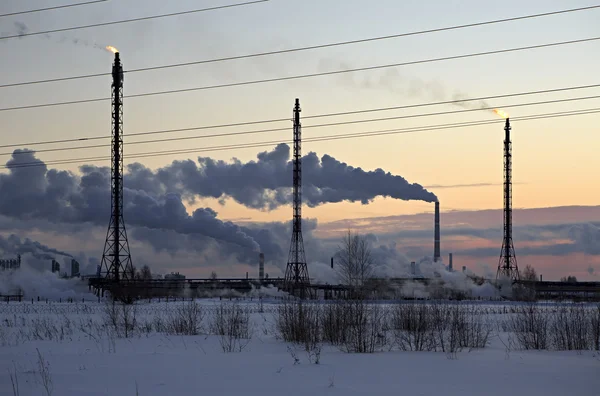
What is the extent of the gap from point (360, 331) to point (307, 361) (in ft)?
11.6

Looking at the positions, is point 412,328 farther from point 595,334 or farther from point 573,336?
point 595,334

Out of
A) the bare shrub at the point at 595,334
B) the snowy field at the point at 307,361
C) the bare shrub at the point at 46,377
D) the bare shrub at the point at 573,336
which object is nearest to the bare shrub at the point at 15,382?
the snowy field at the point at 307,361

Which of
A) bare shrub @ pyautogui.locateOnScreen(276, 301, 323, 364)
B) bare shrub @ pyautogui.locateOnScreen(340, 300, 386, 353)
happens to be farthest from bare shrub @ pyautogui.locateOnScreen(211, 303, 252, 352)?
bare shrub @ pyautogui.locateOnScreen(340, 300, 386, 353)

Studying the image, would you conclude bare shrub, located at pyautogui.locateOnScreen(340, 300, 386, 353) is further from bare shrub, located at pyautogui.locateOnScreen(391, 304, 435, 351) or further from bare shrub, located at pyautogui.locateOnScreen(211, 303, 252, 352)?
bare shrub, located at pyautogui.locateOnScreen(211, 303, 252, 352)

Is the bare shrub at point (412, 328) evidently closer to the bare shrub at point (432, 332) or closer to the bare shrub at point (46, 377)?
the bare shrub at point (432, 332)

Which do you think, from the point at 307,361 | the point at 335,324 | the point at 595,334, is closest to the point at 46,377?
the point at 307,361

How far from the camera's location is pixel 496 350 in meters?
26.3

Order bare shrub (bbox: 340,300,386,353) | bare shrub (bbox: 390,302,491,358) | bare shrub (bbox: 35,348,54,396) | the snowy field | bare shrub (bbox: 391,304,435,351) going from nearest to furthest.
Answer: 1. bare shrub (bbox: 35,348,54,396)
2. the snowy field
3. bare shrub (bbox: 340,300,386,353)
4. bare shrub (bbox: 390,302,491,358)
5. bare shrub (bbox: 391,304,435,351)

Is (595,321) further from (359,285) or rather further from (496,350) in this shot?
(359,285)

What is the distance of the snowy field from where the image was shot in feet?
57.2

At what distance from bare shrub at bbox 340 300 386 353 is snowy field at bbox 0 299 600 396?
4cm

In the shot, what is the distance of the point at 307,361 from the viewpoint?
2236 cm

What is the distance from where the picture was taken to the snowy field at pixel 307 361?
686 inches

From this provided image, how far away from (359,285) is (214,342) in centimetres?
667
